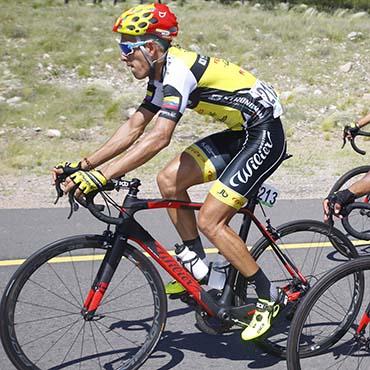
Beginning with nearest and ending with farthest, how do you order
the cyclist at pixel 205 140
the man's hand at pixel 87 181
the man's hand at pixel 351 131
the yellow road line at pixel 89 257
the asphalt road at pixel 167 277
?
the man's hand at pixel 87 181 → the cyclist at pixel 205 140 → the asphalt road at pixel 167 277 → the yellow road line at pixel 89 257 → the man's hand at pixel 351 131

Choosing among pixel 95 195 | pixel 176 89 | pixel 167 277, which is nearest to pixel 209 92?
pixel 176 89

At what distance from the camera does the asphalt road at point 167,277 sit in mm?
4625

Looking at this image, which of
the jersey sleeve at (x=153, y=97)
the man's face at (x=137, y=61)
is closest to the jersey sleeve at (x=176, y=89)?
the man's face at (x=137, y=61)

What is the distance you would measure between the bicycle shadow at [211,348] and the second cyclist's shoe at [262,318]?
29cm

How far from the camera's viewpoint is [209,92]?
4.39 m

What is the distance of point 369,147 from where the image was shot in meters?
12.3

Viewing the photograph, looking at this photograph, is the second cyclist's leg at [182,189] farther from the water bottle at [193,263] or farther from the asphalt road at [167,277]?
the asphalt road at [167,277]

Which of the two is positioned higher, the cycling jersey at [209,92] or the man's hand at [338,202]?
the cycling jersey at [209,92]

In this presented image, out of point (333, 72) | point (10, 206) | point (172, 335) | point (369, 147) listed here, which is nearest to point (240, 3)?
point (333, 72)

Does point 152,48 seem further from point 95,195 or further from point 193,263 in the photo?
point 193,263

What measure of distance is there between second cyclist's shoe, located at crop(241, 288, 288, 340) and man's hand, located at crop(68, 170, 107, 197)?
4.40 ft

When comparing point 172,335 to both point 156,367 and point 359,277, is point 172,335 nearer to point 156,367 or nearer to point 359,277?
point 156,367

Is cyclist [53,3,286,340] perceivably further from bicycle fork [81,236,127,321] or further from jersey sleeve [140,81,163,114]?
bicycle fork [81,236,127,321]

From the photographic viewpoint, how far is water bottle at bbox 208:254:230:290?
181 inches
